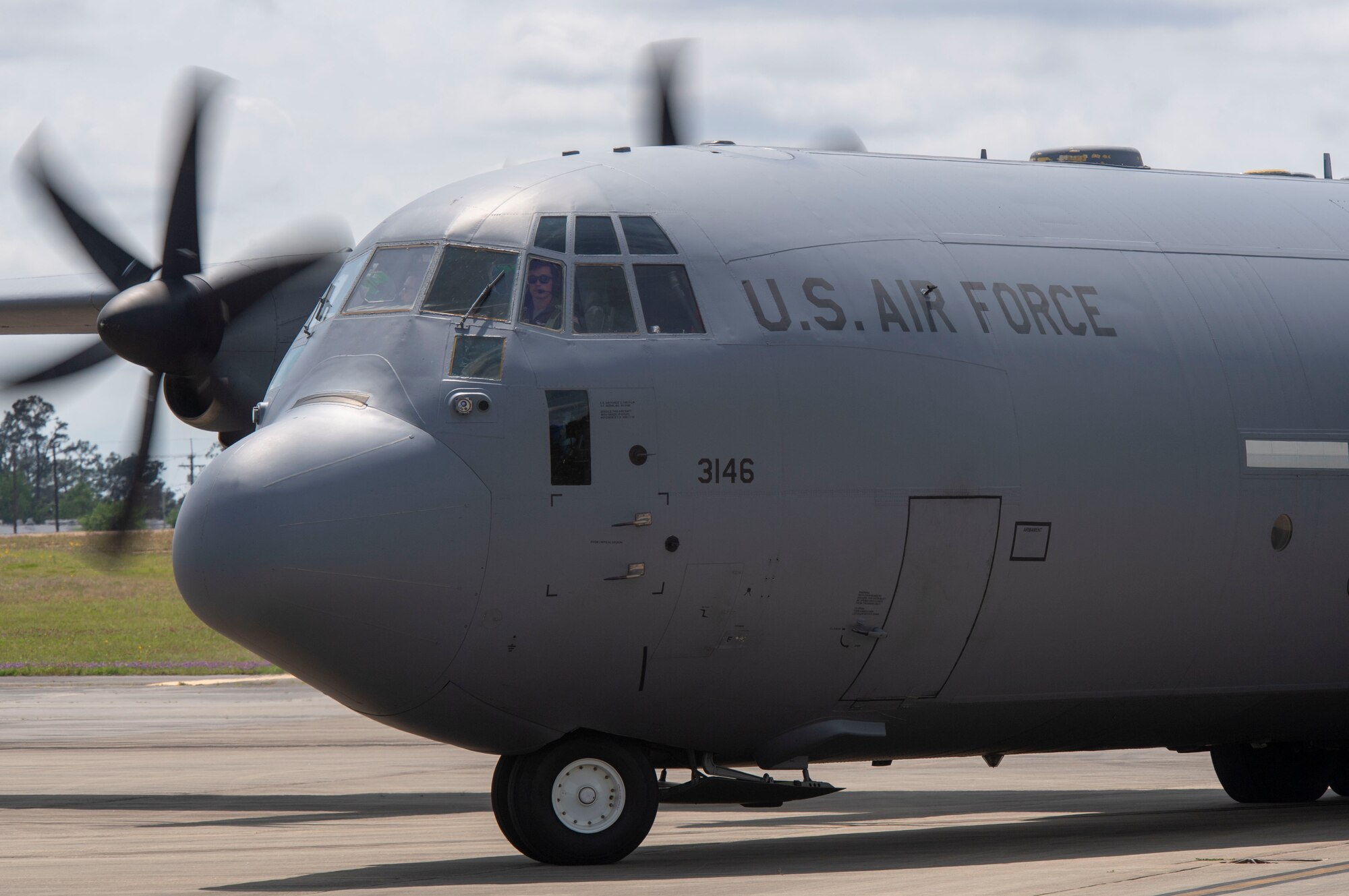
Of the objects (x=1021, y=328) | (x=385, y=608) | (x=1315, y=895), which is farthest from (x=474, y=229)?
(x=1315, y=895)

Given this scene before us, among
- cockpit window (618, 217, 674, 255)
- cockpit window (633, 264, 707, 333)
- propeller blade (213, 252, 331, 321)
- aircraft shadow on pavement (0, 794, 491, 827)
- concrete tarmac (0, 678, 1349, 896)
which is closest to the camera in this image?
concrete tarmac (0, 678, 1349, 896)

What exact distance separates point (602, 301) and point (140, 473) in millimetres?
10731

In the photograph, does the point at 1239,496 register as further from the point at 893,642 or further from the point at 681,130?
the point at 681,130

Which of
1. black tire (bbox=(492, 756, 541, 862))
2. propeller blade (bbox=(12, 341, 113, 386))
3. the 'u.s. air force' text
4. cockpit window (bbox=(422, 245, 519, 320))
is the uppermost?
propeller blade (bbox=(12, 341, 113, 386))

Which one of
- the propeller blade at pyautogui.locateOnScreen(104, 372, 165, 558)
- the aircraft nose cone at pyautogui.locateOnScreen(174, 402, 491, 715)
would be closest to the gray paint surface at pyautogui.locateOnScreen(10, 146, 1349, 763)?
the aircraft nose cone at pyautogui.locateOnScreen(174, 402, 491, 715)

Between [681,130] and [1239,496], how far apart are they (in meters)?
6.76

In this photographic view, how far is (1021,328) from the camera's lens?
43.7 feet

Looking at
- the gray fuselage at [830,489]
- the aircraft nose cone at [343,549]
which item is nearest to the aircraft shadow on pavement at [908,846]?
the gray fuselage at [830,489]

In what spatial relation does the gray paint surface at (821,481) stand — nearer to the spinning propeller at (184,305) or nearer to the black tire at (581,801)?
the black tire at (581,801)

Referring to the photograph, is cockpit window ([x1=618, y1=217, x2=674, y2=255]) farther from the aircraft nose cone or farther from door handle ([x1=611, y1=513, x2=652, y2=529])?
the aircraft nose cone

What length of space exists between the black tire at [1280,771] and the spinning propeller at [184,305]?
37.4 feet

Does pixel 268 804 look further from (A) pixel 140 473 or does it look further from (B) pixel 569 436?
(B) pixel 569 436

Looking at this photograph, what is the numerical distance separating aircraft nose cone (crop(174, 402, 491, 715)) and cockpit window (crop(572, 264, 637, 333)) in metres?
1.45

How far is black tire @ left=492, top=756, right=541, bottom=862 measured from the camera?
40.1 feet
